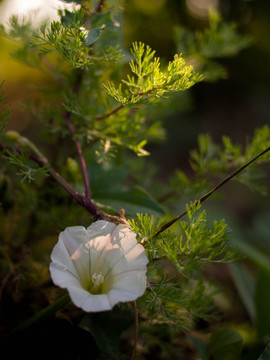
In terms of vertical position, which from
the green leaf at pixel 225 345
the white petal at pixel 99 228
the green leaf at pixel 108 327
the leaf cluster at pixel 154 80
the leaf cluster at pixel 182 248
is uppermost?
the leaf cluster at pixel 154 80

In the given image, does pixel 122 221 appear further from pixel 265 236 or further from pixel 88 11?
pixel 265 236

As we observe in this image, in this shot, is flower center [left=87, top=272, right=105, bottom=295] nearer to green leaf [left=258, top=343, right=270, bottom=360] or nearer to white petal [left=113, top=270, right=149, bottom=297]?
white petal [left=113, top=270, right=149, bottom=297]

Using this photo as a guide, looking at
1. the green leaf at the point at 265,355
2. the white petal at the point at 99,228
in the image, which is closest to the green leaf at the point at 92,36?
the white petal at the point at 99,228

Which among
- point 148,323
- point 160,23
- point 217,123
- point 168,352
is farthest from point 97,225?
point 217,123

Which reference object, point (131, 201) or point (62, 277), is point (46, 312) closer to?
point (62, 277)

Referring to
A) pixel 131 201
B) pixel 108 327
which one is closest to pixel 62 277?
pixel 108 327

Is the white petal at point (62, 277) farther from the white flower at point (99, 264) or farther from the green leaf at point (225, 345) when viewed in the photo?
the green leaf at point (225, 345)
